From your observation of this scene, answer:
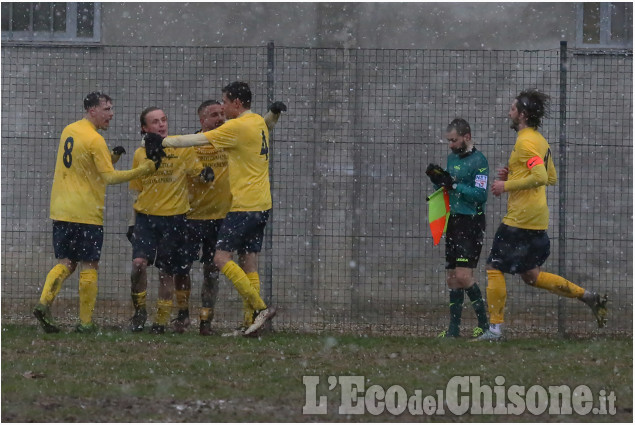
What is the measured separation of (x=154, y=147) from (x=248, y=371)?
7.51 feet

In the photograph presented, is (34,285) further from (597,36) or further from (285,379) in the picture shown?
(597,36)

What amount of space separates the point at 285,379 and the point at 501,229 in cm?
276

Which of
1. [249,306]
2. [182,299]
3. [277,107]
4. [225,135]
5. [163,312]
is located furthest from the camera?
[182,299]

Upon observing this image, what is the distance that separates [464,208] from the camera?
9367 mm

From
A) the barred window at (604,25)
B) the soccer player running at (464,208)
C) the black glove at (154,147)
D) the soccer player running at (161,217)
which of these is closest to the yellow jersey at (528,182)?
the soccer player running at (464,208)

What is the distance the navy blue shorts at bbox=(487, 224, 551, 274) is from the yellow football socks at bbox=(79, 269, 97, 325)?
3.26m

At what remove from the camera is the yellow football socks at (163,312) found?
9.55 metres

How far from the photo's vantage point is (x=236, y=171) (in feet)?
29.7

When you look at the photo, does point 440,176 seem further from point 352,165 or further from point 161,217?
point 352,165

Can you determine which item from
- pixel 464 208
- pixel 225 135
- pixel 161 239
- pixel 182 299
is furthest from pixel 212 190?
pixel 464 208

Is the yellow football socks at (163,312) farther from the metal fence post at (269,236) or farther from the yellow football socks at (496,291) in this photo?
the yellow football socks at (496,291)

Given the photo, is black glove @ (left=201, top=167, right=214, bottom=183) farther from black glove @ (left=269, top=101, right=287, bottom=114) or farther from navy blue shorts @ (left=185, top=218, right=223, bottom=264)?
black glove @ (left=269, top=101, right=287, bottom=114)

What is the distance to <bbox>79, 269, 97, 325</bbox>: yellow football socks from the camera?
30.7ft

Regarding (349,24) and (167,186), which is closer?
(167,186)
